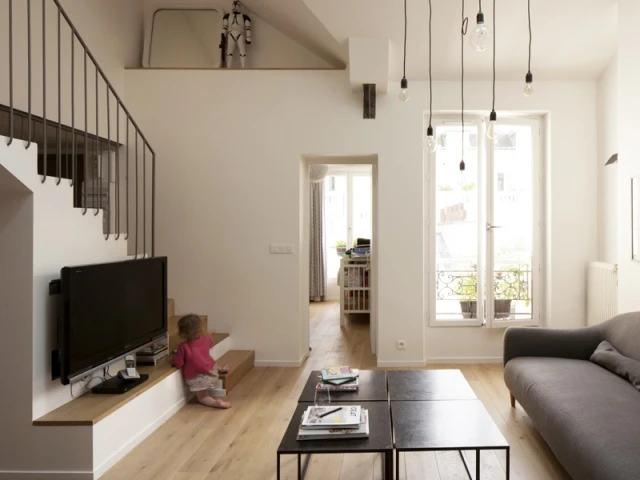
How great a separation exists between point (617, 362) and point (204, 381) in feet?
9.38

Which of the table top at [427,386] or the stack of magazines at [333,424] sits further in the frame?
the table top at [427,386]

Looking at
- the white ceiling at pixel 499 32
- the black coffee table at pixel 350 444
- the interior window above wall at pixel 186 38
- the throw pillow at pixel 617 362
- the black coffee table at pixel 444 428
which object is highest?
the interior window above wall at pixel 186 38

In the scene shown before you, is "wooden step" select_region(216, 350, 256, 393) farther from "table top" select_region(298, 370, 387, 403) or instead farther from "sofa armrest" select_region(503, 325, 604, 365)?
"sofa armrest" select_region(503, 325, 604, 365)

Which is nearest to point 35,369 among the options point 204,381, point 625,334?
point 204,381

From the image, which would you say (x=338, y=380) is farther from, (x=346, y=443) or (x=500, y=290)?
(x=500, y=290)

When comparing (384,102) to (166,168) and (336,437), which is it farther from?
(336,437)

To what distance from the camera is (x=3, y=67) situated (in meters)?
3.76

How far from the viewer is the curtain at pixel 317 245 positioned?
989 centimetres

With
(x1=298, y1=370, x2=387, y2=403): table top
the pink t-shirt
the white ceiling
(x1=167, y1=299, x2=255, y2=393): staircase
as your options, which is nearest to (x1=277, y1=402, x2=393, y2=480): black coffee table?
(x1=298, y1=370, x2=387, y2=403): table top

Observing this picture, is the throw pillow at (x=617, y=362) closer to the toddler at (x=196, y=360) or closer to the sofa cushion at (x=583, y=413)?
the sofa cushion at (x=583, y=413)

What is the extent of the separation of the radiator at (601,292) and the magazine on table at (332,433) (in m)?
3.29

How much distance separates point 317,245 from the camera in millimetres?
9953

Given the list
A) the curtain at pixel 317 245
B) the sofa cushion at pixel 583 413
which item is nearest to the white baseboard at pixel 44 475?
the sofa cushion at pixel 583 413

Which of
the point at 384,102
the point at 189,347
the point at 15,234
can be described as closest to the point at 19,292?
the point at 15,234
